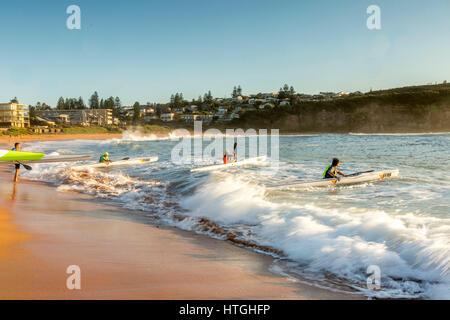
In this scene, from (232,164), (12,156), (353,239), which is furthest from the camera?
(232,164)

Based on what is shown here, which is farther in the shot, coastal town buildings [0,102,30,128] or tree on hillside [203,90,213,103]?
tree on hillside [203,90,213,103]

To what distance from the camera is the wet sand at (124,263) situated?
4.14 meters

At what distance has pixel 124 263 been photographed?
5109 millimetres

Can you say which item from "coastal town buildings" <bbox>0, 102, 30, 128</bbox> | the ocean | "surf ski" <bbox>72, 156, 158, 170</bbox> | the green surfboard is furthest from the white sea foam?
"coastal town buildings" <bbox>0, 102, 30, 128</bbox>

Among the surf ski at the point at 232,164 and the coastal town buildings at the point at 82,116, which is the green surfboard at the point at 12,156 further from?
the coastal town buildings at the point at 82,116

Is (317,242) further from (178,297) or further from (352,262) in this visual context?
(178,297)

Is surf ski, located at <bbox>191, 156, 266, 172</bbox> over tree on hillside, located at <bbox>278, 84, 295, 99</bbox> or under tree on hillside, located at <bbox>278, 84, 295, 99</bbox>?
under

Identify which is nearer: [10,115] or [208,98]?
[10,115]

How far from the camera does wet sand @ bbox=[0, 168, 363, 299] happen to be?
163 inches

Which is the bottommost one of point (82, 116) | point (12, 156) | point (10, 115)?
point (12, 156)

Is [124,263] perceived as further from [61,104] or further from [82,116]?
[61,104]

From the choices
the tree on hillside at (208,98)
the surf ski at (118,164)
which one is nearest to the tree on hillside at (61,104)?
the tree on hillside at (208,98)

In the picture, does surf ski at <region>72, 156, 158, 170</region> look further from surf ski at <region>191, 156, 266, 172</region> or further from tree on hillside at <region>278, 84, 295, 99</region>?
tree on hillside at <region>278, 84, 295, 99</region>

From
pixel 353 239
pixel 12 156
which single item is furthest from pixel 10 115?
pixel 353 239
